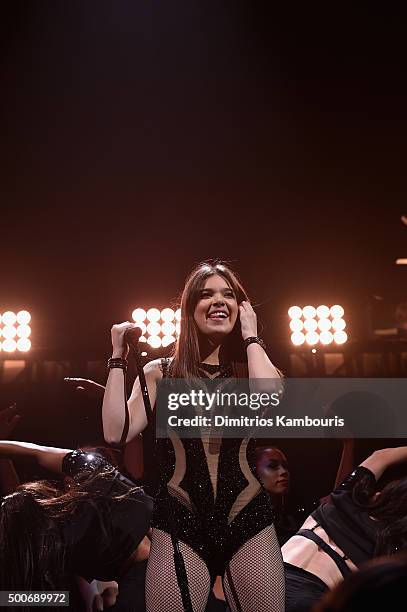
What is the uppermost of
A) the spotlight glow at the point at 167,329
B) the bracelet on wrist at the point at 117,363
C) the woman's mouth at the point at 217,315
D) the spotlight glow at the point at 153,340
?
the spotlight glow at the point at 167,329

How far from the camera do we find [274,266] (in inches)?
234

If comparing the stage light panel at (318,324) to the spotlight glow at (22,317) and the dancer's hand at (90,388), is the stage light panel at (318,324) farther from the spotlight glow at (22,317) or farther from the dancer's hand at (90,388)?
the dancer's hand at (90,388)

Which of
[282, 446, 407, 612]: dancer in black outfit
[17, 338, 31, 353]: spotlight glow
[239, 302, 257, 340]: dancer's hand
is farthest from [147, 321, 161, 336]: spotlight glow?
[239, 302, 257, 340]: dancer's hand

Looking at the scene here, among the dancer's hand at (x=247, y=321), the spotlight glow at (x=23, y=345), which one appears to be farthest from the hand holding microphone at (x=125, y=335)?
the spotlight glow at (x=23, y=345)

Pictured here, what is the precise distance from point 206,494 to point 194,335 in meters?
0.57

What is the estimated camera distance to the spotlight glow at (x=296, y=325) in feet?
18.9

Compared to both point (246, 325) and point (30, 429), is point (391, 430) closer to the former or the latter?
point (30, 429)

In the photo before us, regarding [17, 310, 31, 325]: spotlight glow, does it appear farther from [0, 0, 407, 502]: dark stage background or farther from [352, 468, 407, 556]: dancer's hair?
[352, 468, 407, 556]: dancer's hair

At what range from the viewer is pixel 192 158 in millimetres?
5453

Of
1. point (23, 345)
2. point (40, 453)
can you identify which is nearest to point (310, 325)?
point (23, 345)

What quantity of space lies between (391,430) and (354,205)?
2121 millimetres

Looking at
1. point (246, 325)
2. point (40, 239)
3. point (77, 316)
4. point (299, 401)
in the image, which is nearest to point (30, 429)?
point (77, 316)

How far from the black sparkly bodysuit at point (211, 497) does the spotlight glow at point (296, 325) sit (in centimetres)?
369

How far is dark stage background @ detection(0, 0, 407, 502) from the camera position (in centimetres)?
434
